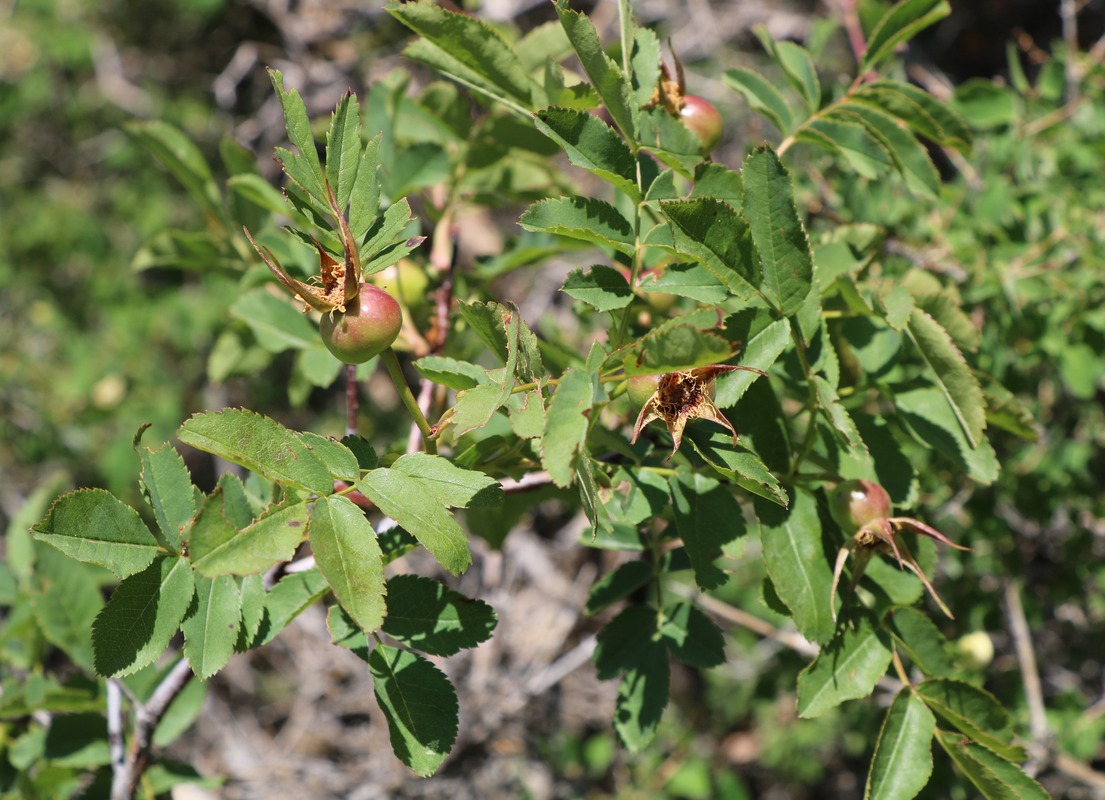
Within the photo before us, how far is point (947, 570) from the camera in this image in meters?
2.33

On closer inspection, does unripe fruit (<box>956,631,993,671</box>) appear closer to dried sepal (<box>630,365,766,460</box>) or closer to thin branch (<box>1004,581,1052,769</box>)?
thin branch (<box>1004,581,1052,769</box>)

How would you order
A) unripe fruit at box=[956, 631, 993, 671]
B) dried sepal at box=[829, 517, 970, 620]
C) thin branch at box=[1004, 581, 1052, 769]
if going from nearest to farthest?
dried sepal at box=[829, 517, 970, 620]
thin branch at box=[1004, 581, 1052, 769]
unripe fruit at box=[956, 631, 993, 671]

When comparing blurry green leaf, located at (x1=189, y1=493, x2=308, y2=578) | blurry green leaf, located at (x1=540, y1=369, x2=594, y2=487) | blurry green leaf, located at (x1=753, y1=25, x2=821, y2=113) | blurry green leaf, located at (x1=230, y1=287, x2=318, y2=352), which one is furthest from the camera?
blurry green leaf, located at (x1=230, y1=287, x2=318, y2=352)

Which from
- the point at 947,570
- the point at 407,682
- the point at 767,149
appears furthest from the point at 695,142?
the point at 947,570

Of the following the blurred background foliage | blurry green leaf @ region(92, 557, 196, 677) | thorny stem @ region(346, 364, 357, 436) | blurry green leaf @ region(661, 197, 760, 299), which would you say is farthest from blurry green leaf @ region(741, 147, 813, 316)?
blurry green leaf @ region(92, 557, 196, 677)

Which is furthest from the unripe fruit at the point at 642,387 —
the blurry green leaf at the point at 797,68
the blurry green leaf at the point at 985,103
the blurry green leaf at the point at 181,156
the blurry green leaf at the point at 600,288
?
the blurry green leaf at the point at 985,103

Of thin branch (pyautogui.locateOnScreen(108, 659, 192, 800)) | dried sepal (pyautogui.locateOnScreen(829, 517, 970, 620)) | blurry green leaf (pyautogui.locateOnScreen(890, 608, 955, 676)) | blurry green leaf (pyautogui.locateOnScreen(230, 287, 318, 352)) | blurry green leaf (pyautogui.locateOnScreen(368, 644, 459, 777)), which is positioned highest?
blurry green leaf (pyautogui.locateOnScreen(230, 287, 318, 352))

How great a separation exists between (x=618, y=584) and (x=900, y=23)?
3.32ft

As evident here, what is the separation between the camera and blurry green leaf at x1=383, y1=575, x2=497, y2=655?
1146 millimetres

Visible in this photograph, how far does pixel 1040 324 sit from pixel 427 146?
52.7 inches

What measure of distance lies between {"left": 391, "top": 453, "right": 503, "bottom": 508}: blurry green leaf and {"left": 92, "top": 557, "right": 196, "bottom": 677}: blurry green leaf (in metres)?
0.31

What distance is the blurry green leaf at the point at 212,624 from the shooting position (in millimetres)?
1021

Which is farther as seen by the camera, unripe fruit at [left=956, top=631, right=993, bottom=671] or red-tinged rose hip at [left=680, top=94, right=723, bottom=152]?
unripe fruit at [left=956, top=631, right=993, bottom=671]

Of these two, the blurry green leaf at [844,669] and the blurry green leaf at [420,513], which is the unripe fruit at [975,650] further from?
the blurry green leaf at [420,513]
